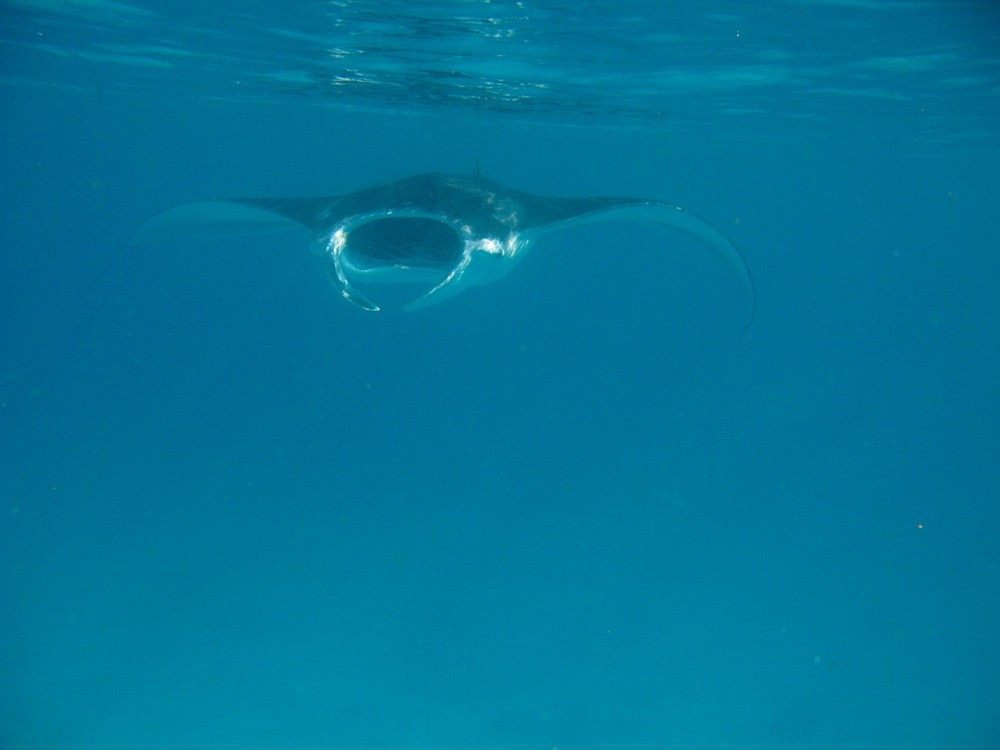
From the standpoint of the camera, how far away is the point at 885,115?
18.0m

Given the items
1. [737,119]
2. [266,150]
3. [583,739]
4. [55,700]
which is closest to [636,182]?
[266,150]

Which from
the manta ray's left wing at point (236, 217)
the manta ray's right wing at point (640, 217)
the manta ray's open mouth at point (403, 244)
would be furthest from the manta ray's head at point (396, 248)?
the manta ray's right wing at point (640, 217)

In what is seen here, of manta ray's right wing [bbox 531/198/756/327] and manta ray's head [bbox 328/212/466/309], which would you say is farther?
manta ray's right wing [bbox 531/198/756/327]

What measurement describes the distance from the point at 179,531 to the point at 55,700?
8.51m

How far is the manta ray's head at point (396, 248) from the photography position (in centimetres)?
644

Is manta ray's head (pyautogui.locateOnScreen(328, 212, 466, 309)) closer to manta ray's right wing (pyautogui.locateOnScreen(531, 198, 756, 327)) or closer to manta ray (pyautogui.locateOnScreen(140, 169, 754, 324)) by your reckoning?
manta ray (pyautogui.locateOnScreen(140, 169, 754, 324))

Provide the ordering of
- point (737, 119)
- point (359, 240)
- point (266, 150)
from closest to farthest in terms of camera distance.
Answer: point (359, 240) → point (737, 119) → point (266, 150)

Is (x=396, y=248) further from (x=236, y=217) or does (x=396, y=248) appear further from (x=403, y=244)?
(x=236, y=217)

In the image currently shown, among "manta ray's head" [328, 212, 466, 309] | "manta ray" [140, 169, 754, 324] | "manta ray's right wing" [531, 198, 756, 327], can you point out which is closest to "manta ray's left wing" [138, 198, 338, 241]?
"manta ray" [140, 169, 754, 324]

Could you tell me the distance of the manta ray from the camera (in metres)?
6.43

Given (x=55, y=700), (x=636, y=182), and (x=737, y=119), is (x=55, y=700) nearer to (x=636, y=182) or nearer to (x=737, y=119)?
(x=737, y=119)

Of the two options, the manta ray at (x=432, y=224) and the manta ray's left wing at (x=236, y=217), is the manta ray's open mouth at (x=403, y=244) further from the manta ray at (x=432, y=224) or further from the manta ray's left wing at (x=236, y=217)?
the manta ray's left wing at (x=236, y=217)

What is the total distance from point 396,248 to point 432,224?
398 mm

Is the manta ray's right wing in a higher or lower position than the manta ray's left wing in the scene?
lower
